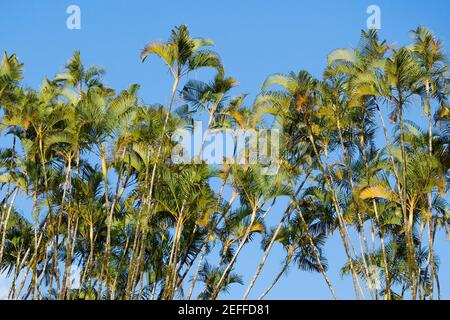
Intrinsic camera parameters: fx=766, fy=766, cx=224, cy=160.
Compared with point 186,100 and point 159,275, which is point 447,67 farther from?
point 159,275

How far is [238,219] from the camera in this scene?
835 inches

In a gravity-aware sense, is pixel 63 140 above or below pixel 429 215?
above

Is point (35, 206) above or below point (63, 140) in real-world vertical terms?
below

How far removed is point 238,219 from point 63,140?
17.1 ft

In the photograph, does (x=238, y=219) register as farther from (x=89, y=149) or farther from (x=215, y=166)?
(x=89, y=149)

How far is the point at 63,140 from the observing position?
19922mm

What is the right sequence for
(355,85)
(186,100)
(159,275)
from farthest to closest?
(159,275), (186,100), (355,85)

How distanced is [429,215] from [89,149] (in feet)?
29.3
